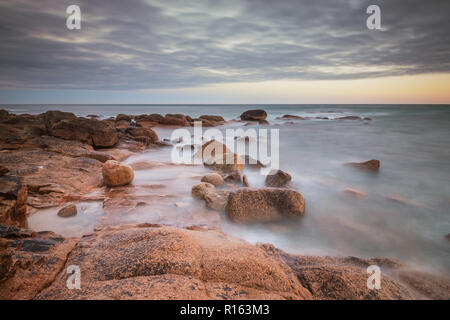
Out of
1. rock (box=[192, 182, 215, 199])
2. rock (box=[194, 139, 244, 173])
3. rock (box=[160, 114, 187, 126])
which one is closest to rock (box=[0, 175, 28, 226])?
rock (box=[192, 182, 215, 199])

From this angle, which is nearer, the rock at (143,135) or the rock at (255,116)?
the rock at (143,135)

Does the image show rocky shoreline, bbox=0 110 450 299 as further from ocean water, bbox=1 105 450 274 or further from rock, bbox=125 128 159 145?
rock, bbox=125 128 159 145

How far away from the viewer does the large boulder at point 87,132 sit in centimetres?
774

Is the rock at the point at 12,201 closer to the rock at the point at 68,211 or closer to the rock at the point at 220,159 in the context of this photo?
the rock at the point at 68,211

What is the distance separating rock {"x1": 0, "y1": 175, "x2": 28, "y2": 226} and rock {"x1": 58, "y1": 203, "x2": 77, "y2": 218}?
45 cm

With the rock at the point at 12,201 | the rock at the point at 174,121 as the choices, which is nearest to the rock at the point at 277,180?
the rock at the point at 12,201

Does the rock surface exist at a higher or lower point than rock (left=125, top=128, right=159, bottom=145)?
higher

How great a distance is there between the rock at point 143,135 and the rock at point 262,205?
7403 millimetres

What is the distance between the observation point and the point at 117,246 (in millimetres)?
2154

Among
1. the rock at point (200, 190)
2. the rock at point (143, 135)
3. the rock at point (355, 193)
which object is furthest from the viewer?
the rock at point (143, 135)

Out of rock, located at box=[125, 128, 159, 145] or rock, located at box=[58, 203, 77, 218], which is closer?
rock, located at box=[58, 203, 77, 218]

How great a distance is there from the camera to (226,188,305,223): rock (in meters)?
3.55
